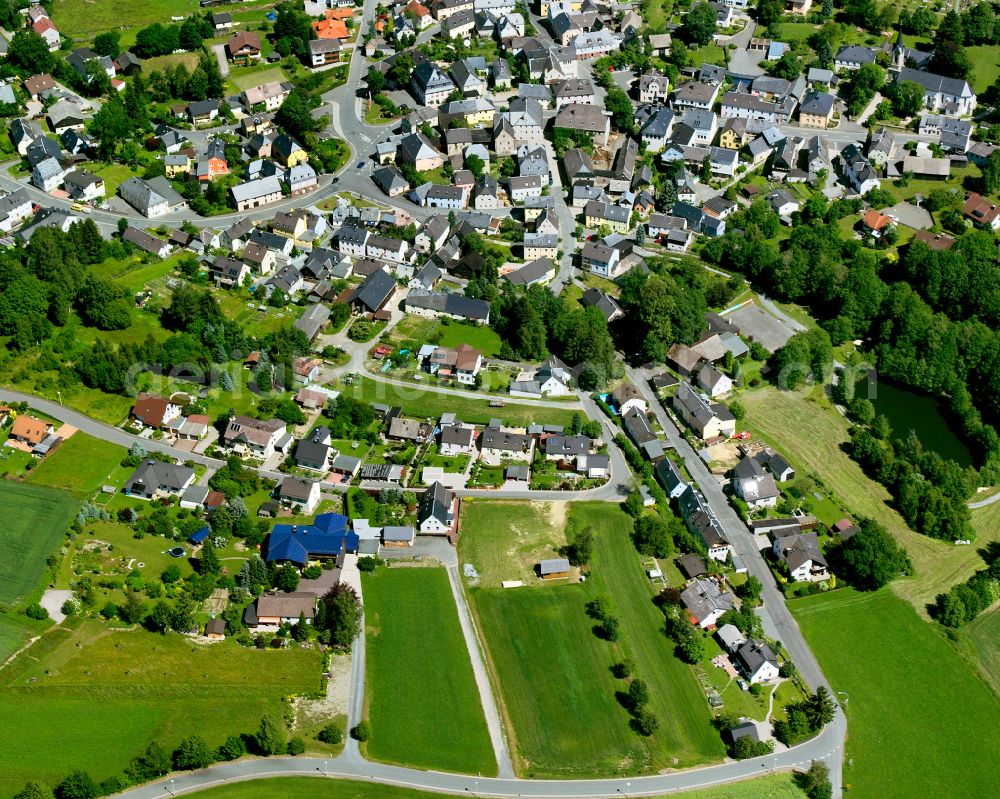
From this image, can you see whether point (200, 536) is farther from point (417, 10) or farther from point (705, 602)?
point (417, 10)

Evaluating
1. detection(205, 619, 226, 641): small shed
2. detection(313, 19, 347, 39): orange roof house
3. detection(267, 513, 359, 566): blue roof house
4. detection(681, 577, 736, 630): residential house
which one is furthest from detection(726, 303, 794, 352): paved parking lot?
detection(313, 19, 347, 39): orange roof house

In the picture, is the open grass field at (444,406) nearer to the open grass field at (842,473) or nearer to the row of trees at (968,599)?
the open grass field at (842,473)

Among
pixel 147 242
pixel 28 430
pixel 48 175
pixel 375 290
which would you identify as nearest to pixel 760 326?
pixel 375 290

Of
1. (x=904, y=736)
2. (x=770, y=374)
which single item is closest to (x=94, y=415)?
(x=770, y=374)

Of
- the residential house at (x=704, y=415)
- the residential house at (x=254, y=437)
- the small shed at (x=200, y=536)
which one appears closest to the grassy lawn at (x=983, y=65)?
the residential house at (x=704, y=415)

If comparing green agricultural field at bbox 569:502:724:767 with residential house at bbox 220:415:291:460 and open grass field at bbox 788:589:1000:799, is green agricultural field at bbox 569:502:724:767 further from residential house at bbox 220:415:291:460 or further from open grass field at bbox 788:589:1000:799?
residential house at bbox 220:415:291:460

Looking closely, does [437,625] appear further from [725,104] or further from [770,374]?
[725,104]
